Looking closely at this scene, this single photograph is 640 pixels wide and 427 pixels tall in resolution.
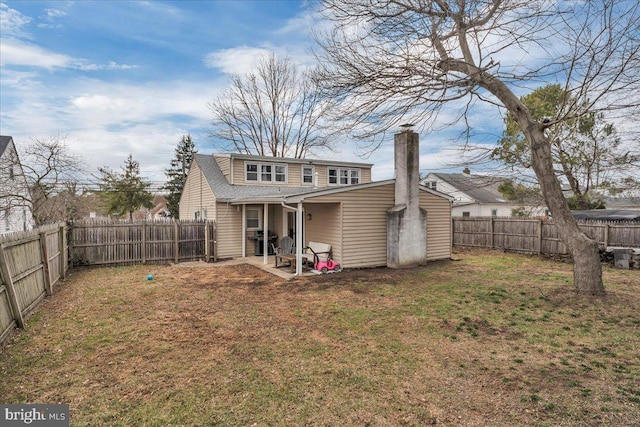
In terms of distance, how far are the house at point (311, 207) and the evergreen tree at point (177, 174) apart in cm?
1667

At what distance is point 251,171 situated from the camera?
599 inches

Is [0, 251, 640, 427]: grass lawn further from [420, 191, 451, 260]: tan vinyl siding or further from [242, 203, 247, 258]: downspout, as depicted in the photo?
[242, 203, 247, 258]: downspout

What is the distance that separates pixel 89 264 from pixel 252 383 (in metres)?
10.6

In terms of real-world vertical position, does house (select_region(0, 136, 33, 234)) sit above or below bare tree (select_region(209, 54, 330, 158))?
below

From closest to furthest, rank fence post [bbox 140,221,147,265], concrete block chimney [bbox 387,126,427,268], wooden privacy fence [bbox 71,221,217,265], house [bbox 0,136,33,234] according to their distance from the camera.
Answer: concrete block chimney [bbox 387,126,427,268]
wooden privacy fence [bbox 71,221,217,265]
fence post [bbox 140,221,147,265]
house [bbox 0,136,33,234]

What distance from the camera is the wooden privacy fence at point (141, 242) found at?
11.3 meters

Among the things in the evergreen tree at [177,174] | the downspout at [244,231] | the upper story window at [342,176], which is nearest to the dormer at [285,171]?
the upper story window at [342,176]

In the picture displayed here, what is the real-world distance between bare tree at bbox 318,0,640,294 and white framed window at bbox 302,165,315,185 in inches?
382

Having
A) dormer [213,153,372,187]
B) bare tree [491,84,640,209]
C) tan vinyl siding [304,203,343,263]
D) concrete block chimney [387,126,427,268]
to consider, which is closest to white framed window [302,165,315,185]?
dormer [213,153,372,187]

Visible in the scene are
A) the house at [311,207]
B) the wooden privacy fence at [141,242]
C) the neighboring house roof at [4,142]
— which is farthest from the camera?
the neighboring house roof at [4,142]

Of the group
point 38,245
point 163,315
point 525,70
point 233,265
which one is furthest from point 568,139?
point 38,245

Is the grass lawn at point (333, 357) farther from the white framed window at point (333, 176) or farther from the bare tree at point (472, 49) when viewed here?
the white framed window at point (333, 176)

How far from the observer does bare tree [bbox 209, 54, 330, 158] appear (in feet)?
82.2

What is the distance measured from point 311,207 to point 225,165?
5.38 meters
